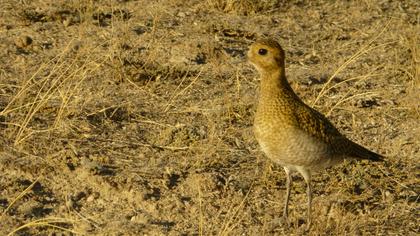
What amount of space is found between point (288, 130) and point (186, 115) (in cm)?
203

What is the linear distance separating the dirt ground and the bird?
365mm

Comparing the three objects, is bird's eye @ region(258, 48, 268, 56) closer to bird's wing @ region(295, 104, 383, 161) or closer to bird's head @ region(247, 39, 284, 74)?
bird's head @ region(247, 39, 284, 74)

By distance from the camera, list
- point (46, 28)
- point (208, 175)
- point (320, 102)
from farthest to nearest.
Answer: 1. point (46, 28)
2. point (320, 102)
3. point (208, 175)

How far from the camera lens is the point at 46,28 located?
28.6 feet

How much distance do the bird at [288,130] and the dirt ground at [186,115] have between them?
365 millimetres

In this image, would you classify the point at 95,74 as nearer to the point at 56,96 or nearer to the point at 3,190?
the point at 56,96

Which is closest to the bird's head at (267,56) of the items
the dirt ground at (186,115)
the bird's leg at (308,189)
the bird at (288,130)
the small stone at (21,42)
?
the bird at (288,130)

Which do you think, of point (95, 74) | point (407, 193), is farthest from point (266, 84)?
point (95, 74)

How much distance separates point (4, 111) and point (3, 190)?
34.0 inches

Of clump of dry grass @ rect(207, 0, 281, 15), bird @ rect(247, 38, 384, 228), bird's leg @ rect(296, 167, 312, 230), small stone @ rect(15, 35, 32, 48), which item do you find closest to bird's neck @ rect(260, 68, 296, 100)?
bird @ rect(247, 38, 384, 228)

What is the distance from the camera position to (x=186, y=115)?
741cm

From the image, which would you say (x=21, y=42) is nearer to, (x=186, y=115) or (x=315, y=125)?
(x=186, y=115)

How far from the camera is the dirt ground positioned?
584cm

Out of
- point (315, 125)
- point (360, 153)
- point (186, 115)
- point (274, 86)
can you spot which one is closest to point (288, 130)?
point (315, 125)
